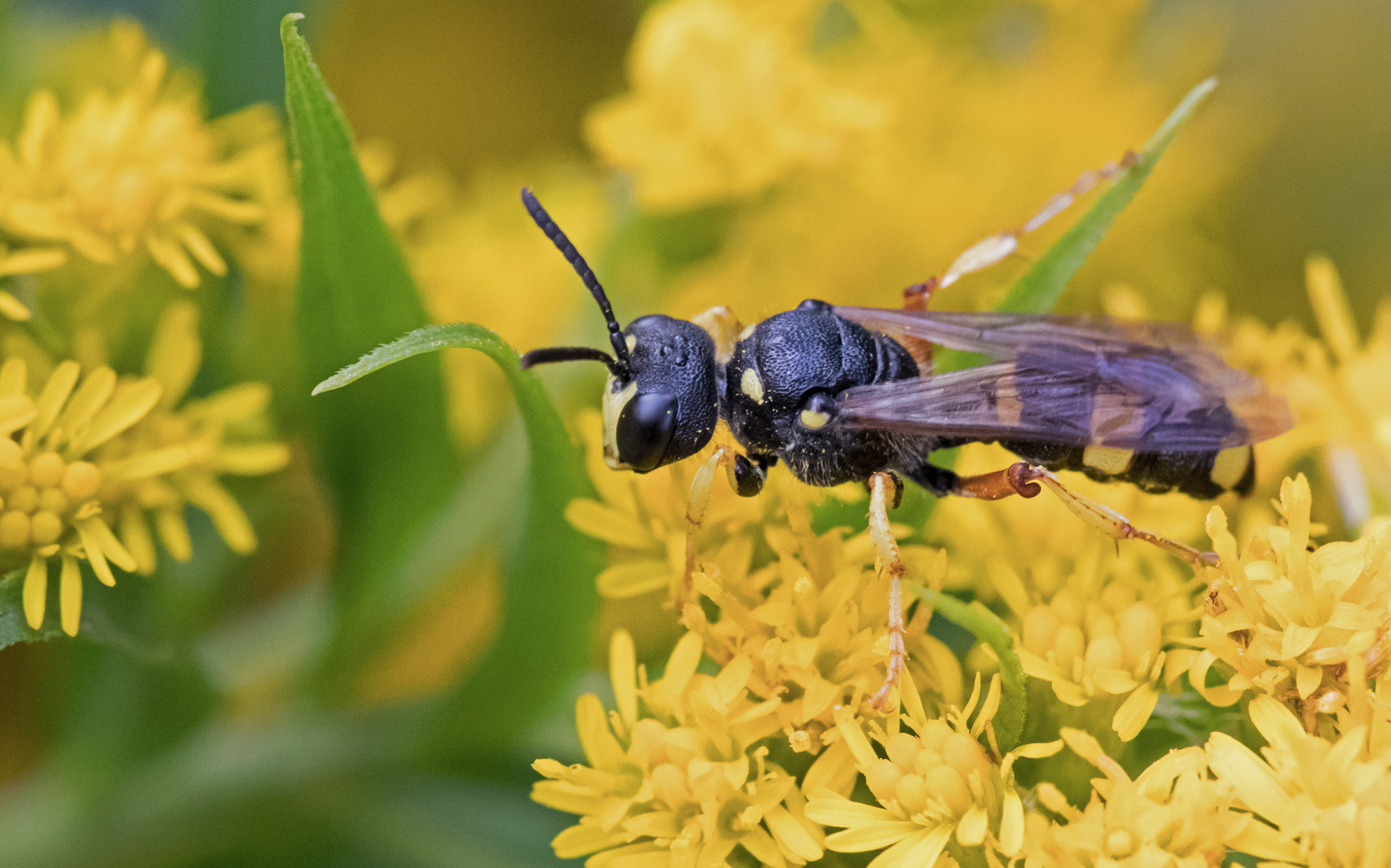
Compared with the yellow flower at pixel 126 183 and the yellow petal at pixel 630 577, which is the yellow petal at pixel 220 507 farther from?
the yellow petal at pixel 630 577

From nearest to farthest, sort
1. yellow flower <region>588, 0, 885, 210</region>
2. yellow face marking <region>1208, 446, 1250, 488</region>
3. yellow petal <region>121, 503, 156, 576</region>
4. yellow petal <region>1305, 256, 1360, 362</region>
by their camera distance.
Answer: yellow petal <region>121, 503, 156, 576</region>, yellow face marking <region>1208, 446, 1250, 488</region>, yellow petal <region>1305, 256, 1360, 362</region>, yellow flower <region>588, 0, 885, 210</region>

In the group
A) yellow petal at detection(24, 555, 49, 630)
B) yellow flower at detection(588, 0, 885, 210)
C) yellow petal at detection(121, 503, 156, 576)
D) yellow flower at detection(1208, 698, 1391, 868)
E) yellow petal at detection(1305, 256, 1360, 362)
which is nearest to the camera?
yellow flower at detection(1208, 698, 1391, 868)

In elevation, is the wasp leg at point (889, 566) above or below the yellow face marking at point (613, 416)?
below

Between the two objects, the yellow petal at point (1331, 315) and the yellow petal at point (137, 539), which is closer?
the yellow petal at point (137, 539)

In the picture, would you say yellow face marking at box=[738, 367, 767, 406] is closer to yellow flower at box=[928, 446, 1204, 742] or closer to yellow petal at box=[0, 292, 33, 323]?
yellow flower at box=[928, 446, 1204, 742]

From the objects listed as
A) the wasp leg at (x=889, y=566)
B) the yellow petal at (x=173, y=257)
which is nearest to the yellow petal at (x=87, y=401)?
the yellow petal at (x=173, y=257)

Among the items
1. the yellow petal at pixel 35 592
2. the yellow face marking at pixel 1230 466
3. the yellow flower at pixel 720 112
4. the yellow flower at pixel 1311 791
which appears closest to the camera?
the yellow flower at pixel 1311 791

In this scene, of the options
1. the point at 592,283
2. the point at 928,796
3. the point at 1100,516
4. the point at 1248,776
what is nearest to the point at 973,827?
the point at 928,796

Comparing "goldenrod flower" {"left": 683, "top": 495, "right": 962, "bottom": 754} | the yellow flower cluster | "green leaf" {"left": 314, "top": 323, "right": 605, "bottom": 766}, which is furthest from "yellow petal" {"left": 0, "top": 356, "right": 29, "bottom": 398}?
"goldenrod flower" {"left": 683, "top": 495, "right": 962, "bottom": 754}
